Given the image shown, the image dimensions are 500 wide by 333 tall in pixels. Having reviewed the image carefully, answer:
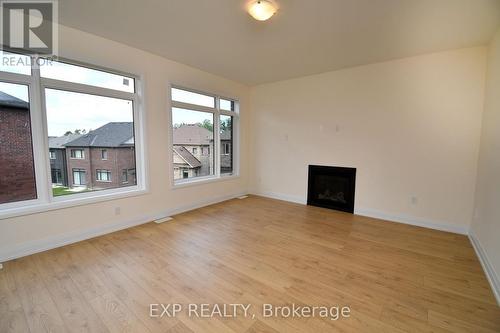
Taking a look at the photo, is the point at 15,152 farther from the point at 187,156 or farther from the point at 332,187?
the point at 332,187

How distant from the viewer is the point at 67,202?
277 centimetres

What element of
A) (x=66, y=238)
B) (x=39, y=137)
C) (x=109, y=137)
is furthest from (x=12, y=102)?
(x=66, y=238)

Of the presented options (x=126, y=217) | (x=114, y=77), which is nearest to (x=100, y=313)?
(x=126, y=217)

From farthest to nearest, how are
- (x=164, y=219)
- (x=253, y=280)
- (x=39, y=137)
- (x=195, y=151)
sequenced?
(x=195, y=151), (x=164, y=219), (x=39, y=137), (x=253, y=280)

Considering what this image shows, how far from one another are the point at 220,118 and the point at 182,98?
107cm

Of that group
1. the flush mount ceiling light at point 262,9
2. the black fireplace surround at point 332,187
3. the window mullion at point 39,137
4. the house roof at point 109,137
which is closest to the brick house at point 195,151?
the house roof at point 109,137

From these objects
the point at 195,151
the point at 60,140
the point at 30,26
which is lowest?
the point at 195,151

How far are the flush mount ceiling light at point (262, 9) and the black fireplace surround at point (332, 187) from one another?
3.07 meters

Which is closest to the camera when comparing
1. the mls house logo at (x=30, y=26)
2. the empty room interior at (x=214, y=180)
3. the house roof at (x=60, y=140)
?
the empty room interior at (x=214, y=180)

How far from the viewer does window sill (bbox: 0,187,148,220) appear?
2.42m

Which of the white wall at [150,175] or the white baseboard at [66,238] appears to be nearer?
the white baseboard at [66,238]

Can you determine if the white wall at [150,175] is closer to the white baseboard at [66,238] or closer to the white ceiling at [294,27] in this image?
the white baseboard at [66,238]

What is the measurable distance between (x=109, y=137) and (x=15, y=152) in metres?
1.04

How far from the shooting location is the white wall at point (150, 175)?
253cm
